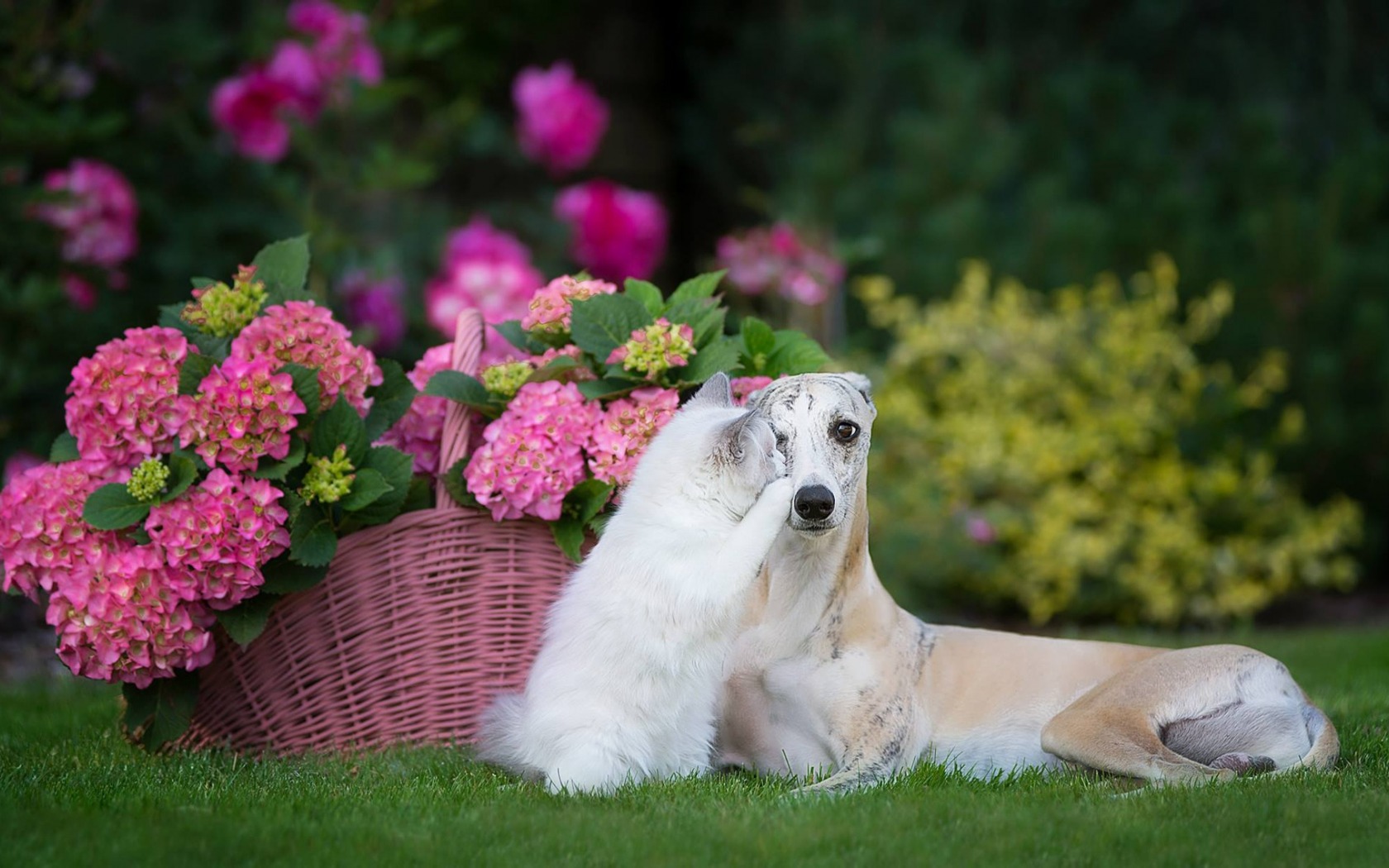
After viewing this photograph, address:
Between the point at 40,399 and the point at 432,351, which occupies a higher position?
the point at 432,351

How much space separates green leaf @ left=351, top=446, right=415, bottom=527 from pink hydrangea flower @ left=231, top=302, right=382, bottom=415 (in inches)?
→ 7.6

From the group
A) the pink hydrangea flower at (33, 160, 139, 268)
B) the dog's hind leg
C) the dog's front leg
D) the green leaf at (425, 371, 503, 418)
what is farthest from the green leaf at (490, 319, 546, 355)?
the pink hydrangea flower at (33, 160, 139, 268)

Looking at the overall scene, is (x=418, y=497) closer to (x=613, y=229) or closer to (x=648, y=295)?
(x=648, y=295)

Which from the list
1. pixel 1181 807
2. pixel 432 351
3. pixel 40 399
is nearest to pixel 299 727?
pixel 432 351

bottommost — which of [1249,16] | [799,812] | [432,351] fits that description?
[799,812]

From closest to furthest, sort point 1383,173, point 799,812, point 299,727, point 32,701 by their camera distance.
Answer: point 799,812, point 299,727, point 32,701, point 1383,173

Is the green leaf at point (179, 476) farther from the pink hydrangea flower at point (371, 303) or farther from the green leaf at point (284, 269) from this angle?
the pink hydrangea flower at point (371, 303)

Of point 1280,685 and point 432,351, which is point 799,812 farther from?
point 432,351

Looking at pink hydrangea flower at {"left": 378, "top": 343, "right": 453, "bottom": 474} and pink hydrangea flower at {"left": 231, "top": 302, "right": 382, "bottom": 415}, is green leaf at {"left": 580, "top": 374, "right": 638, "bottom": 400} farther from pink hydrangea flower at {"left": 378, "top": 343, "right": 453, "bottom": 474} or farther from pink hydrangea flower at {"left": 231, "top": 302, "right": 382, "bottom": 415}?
pink hydrangea flower at {"left": 231, "top": 302, "right": 382, "bottom": 415}

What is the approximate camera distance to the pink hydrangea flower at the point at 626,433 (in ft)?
12.8

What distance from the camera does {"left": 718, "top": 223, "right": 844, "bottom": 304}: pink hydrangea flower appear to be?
7.92 m

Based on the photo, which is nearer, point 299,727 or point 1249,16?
point 299,727

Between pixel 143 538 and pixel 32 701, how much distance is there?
5.62 feet

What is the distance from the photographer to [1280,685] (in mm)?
3656
